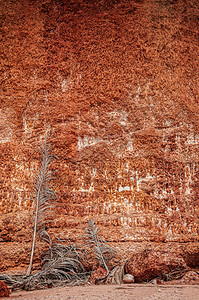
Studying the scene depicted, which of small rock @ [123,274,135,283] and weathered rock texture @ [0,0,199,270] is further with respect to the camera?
weathered rock texture @ [0,0,199,270]

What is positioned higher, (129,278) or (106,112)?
(106,112)

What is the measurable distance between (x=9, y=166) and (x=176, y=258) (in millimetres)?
1945

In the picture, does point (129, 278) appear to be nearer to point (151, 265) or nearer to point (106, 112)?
point (151, 265)

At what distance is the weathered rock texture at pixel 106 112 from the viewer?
3139 mm

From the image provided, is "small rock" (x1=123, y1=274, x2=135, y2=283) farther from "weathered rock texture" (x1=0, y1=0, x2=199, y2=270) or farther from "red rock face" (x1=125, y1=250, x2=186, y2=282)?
"weathered rock texture" (x1=0, y1=0, x2=199, y2=270)

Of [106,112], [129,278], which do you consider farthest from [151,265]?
[106,112]

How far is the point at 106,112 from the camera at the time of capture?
3393 mm

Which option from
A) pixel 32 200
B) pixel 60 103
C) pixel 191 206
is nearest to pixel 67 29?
pixel 60 103

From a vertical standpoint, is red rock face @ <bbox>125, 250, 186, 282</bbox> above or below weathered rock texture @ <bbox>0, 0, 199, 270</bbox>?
below

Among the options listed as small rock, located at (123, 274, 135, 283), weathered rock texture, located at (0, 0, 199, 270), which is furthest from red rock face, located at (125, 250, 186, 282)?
weathered rock texture, located at (0, 0, 199, 270)

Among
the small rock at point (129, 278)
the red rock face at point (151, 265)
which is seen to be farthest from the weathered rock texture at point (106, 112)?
the small rock at point (129, 278)

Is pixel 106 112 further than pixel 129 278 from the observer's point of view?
Answer: Yes

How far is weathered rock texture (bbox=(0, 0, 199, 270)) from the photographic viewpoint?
314cm

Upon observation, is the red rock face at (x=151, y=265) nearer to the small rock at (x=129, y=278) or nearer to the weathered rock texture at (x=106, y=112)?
the small rock at (x=129, y=278)
